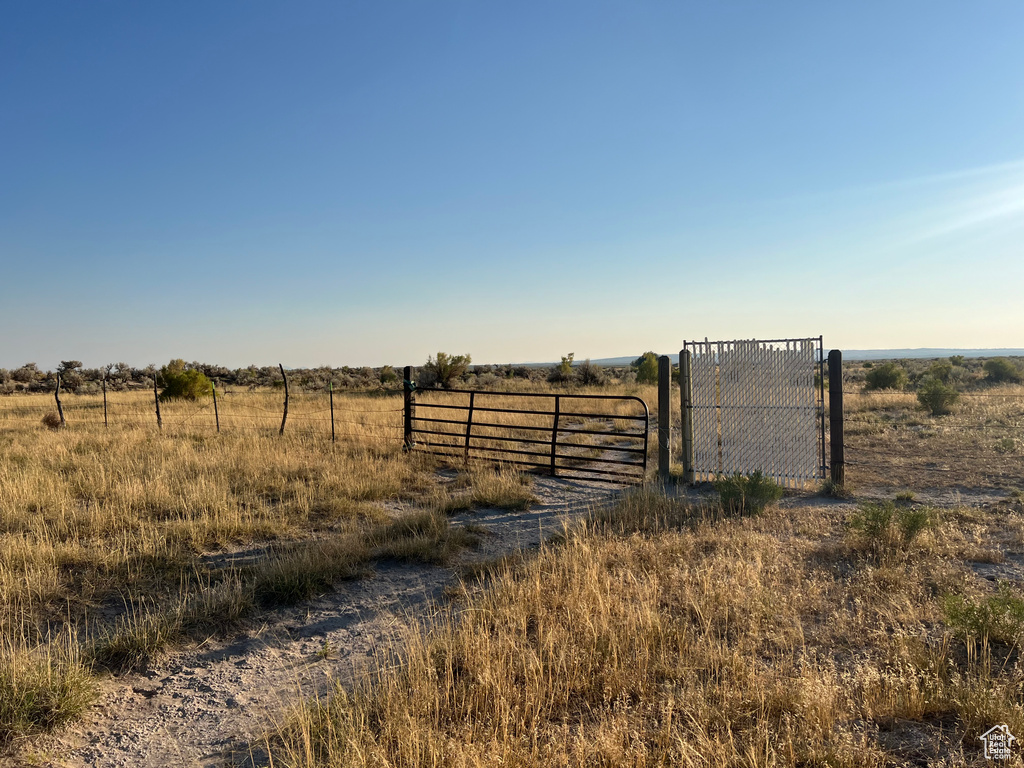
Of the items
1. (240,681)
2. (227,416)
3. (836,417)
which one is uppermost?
(836,417)

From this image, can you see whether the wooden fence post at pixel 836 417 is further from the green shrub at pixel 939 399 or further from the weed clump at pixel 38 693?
the green shrub at pixel 939 399

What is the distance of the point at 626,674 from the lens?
409cm

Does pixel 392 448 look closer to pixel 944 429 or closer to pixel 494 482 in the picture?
pixel 494 482

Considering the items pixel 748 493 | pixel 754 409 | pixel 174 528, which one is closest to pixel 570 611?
pixel 748 493

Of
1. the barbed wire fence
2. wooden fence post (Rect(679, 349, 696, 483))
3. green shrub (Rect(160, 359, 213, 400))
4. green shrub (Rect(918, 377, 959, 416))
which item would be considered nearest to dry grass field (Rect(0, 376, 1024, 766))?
wooden fence post (Rect(679, 349, 696, 483))

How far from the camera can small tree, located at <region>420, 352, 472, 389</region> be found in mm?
36594

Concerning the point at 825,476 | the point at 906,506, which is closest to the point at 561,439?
the point at 825,476

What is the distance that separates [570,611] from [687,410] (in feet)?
21.6

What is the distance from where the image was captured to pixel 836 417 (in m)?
9.88

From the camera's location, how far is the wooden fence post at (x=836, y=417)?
9883 millimetres

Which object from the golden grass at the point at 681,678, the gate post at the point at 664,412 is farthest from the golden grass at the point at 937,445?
the golden grass at the point at 681,678

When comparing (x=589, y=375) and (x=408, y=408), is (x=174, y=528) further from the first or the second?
(x=589, y=375)

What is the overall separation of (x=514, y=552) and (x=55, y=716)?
438 centimetres

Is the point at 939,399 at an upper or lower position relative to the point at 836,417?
lower
